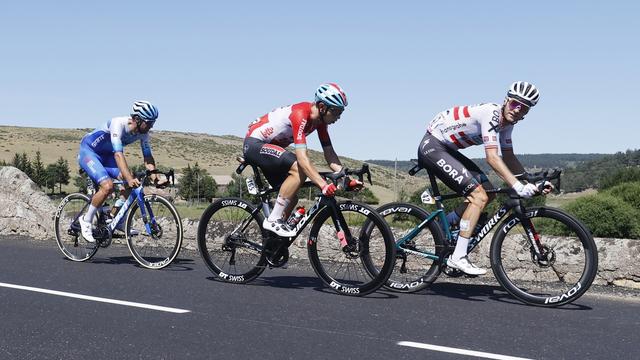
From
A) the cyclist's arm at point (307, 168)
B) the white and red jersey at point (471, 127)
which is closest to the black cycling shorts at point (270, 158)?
the cyclist's arm at point (307, 168)

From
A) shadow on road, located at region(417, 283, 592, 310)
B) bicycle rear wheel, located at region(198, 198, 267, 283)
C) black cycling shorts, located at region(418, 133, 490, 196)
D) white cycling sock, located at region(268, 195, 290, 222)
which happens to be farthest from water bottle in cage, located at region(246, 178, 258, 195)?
shadow on road, located at region(417, 283, 592, 310)

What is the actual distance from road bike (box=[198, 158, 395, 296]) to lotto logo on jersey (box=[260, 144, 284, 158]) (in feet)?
0.81

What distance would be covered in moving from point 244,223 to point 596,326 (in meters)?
3.65

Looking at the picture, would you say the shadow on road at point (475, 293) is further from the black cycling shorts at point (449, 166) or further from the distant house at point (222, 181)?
the distant house at point (222, 181)

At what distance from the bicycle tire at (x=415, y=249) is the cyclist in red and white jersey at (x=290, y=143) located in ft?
2.49

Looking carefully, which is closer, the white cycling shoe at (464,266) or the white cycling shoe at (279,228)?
the white cycling shoe at (464,266)

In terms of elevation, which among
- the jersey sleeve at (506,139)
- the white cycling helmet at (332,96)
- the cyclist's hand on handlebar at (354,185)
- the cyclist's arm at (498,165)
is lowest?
the cyclist's hand on handlebar at (354,185)

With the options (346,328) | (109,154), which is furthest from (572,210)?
(346,328)

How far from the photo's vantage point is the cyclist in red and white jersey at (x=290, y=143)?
265 inches

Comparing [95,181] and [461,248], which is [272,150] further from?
[95,181]

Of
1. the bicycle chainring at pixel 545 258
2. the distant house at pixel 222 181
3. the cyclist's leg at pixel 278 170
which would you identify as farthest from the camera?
the distant house at pixel 222 181

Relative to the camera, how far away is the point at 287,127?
716 centimetres

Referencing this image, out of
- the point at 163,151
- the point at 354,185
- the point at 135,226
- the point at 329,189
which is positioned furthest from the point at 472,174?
the point at 163,151

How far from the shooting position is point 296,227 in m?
7.10
